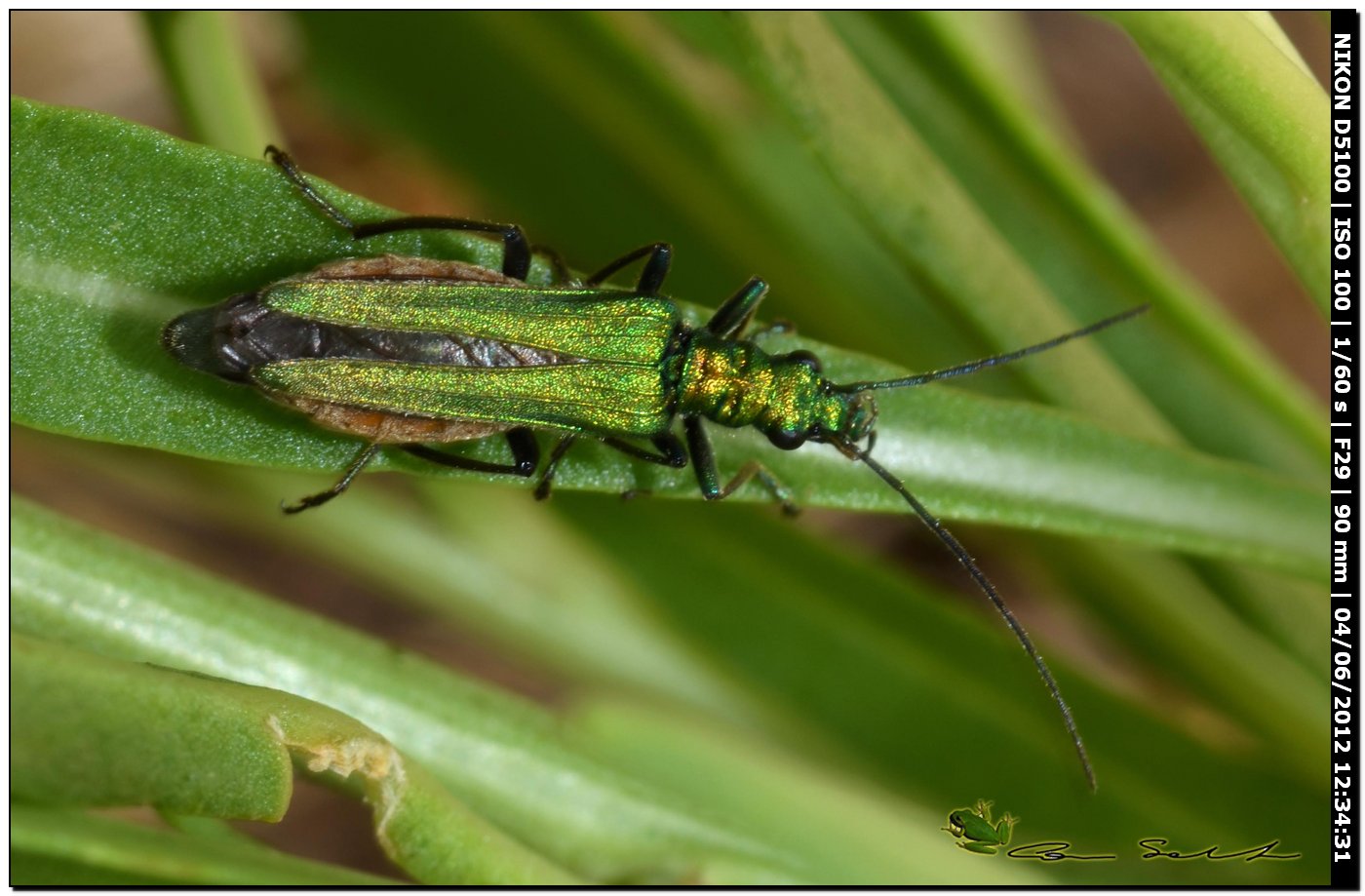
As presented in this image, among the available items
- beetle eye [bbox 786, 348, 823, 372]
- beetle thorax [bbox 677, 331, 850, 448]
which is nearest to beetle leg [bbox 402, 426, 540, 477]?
beetle thorax [bbox 677, 331, 850, 448]

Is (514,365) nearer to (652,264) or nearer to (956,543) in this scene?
(652,264)

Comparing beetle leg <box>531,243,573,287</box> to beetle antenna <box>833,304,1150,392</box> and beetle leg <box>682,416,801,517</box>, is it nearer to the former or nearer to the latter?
beetle leg <box>682,416,801,517</box>

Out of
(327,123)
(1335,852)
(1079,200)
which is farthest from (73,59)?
(1335,852)

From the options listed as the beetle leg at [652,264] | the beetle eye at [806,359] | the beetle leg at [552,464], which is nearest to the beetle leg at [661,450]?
the beetle leg at [552,464]

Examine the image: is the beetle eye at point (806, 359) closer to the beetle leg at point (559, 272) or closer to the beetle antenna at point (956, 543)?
the beetle antenna at point (956, 543)

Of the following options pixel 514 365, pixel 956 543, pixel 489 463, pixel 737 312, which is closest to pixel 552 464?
pixel 489 463

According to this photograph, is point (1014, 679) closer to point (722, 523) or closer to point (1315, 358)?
point (722, 523)
